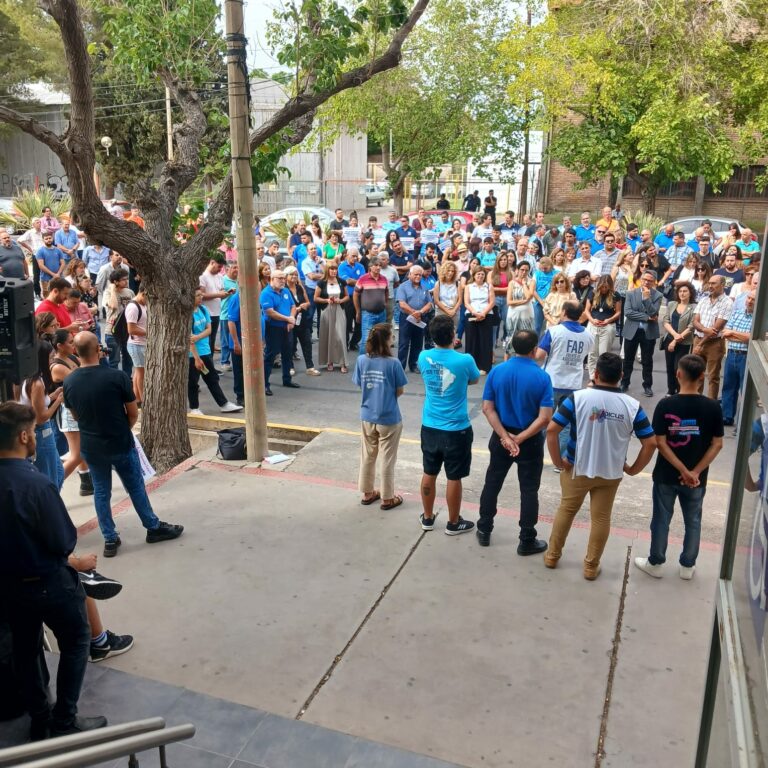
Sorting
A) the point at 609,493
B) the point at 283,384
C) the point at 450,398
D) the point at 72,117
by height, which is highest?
the point at 72,117

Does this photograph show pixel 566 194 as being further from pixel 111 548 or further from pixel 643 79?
pixel 111 548

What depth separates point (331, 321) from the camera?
12.8 metres

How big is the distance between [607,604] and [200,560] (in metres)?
3.09

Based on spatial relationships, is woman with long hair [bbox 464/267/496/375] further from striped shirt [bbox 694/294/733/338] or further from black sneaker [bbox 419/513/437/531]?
black sneaker [bbox 419/513/437/531]

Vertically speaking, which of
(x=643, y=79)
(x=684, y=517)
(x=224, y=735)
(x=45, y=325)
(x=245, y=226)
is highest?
(x=643, y=79)

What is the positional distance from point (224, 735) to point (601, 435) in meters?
3.13

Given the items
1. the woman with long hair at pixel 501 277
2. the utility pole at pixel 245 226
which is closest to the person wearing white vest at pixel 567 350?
the utility pole at pixel 245 226

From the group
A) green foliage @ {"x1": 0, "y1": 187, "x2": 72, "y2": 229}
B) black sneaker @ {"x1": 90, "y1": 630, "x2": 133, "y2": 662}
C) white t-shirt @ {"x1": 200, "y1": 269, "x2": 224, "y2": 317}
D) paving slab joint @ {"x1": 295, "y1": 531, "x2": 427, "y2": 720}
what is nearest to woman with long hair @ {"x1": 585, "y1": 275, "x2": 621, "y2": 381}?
paving slab joint @ {"x1": 295, "y1": 531, "x2": 427, "y2": 720}

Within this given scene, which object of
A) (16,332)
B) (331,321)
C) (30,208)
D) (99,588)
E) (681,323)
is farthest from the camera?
(30,208)

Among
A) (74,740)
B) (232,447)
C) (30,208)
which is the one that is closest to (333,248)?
(232,447)

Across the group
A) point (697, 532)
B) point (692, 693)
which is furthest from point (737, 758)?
point (697, 532)

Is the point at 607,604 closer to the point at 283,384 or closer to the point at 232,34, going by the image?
the point at 232,34

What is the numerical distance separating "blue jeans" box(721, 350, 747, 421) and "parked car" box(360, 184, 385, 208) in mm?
35698

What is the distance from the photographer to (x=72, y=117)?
7.16 m
